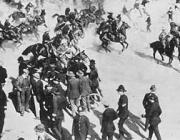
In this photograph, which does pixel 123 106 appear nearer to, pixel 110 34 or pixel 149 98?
pixel 149 98

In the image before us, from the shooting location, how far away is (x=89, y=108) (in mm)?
18953

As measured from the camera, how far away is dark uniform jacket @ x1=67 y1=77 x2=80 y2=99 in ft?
56.8

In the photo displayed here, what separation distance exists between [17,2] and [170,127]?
18431 millimetres

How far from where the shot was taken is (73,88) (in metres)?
17.4

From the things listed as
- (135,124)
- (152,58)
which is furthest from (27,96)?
(152,58)

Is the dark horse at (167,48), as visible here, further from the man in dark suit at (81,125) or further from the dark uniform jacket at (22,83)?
the man in dark suit at (81,125)

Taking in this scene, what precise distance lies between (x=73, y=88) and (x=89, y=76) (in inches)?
94.1

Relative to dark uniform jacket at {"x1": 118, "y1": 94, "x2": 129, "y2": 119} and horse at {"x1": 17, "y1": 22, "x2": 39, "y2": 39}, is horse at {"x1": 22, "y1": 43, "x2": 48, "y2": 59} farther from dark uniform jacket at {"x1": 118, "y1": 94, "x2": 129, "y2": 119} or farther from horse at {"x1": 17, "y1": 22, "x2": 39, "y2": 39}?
horse at {"x1": 17, "y1": 22, "x2": 39, "y2": 39}

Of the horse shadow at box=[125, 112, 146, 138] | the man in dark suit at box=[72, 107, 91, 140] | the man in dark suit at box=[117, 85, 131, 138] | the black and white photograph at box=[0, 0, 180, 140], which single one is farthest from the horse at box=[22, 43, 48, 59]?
the man in dark suit at box=[72, 107, 91, 140]

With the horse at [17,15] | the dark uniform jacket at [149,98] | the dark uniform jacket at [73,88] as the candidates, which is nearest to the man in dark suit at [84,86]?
the dark uniform jacket at [73,88]

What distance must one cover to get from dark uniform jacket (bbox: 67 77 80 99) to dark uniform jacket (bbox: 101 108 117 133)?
6.24 ft

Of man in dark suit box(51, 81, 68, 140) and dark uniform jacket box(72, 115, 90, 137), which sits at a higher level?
man in dark suit box(51, 81, 68, 140)

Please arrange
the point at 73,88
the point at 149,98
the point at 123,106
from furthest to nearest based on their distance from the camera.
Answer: the point at 73,88 < the point at 149,98 < the point at 123,106

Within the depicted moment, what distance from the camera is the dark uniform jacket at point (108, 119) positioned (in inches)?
619
